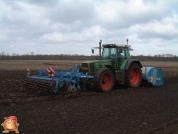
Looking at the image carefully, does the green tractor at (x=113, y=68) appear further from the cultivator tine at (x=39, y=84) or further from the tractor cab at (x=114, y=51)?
the cultivator tine at (x=39, y=84)

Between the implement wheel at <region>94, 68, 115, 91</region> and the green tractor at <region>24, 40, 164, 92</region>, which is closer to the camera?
the green tractor at <region>24, 40, 164, 92</region>

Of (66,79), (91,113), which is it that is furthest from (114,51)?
(91,113)

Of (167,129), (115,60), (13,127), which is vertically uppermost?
(115,60)

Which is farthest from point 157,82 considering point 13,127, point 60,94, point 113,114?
point 13,127

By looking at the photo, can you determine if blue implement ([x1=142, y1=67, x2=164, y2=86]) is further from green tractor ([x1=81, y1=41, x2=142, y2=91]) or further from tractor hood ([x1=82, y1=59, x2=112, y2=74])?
tractor hood ([x1=82, y1=59, x2=112, y2=74])

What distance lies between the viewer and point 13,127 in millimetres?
4488

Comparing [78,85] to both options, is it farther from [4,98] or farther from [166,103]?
[166,103]

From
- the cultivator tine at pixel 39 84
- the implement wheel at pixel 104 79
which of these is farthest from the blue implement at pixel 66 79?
the implement wheel at pixel 104 79

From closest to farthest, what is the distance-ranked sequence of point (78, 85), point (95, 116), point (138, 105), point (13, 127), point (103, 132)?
1. point (13, 127)
2. point (103, 132)
3. point (95, 116)
4. point (138, 105)
5. point (78, 85)

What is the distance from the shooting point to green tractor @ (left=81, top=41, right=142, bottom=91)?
1109 centimetres

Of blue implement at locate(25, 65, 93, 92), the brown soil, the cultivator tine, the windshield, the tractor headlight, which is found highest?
the windshield

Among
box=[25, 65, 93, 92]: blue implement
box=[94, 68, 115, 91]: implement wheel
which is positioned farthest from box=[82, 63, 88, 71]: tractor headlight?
box=[94, 68, 115, 91]: implement wheel

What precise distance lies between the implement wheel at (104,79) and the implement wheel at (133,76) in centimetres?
117

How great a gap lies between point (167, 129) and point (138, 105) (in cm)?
256
